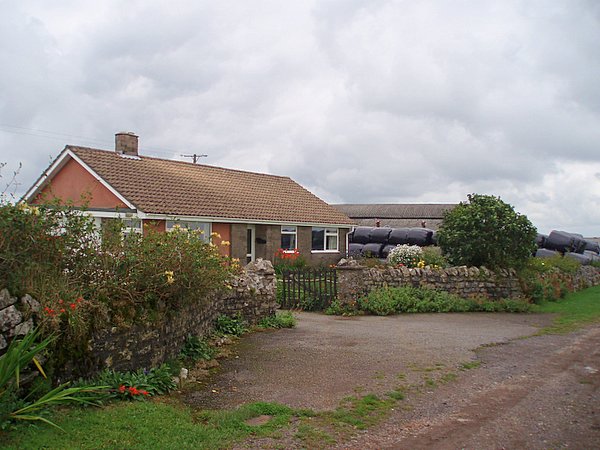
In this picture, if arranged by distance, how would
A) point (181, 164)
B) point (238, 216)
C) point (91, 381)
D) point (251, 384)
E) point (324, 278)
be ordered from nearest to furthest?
point (91, 381)
point (251, 384)
point (324, 278)
point (238, 216)
point (181, 164)

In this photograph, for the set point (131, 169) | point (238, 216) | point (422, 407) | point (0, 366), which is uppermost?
point (131, 169)

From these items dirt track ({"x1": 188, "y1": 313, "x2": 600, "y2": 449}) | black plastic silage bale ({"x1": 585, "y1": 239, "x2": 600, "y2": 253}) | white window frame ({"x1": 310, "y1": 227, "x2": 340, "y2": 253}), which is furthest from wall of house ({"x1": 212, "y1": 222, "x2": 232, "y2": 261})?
black plastic silage bale ({"x1": 585, "y1": 239, "x2": 600, "y2": 253})

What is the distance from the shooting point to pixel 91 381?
276 inches

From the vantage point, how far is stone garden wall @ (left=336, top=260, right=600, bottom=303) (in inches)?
664

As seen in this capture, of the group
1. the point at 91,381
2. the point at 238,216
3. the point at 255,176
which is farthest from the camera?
the point at 255,176

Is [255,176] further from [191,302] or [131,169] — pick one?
[191,302]

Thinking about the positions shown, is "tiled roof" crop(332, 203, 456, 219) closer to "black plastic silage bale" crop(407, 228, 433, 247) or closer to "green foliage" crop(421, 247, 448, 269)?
"black plastic silage bale" crop(407, 228, 433, 247)

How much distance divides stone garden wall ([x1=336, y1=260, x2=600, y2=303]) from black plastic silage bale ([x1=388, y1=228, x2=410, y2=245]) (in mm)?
11947

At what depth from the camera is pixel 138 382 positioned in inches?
295

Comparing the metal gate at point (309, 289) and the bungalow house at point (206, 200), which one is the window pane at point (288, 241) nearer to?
the bungalow house at point (206, 200)

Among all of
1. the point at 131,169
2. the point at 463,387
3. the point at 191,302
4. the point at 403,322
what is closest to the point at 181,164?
the point at 131,169

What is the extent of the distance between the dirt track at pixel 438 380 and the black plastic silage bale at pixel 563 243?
1652 cm

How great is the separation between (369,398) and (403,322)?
7.39 metres

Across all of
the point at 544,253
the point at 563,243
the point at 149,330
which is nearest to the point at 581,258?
the point at 544,253
